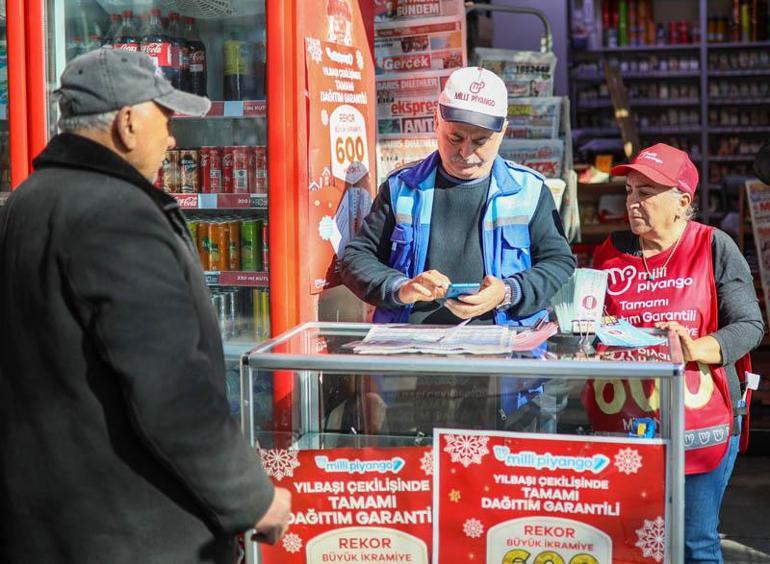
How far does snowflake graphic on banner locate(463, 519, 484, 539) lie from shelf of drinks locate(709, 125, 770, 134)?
1022 centimetres

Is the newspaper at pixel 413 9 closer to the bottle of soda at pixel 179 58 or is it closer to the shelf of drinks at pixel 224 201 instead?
the bottle of soda at pixel 179 58

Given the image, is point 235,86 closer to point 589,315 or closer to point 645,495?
point 589,315

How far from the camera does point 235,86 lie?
394 centimetres

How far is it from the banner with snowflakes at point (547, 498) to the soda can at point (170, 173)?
1928 mm

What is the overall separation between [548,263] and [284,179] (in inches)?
37.1

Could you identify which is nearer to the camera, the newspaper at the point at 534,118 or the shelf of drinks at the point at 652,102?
the newspaper at the point at 534,118

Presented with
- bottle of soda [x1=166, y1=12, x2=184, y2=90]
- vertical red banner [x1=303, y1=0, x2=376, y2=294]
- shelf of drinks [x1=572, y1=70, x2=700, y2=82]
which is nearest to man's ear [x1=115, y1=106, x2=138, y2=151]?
vertical red banner [x1=303, y1=0, x2=376, y2=294]

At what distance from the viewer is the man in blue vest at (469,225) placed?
3.10 meters

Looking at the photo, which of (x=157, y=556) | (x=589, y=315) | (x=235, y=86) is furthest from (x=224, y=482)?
(x=235, y=86)

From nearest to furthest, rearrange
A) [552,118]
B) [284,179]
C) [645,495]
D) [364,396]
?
1. [645,495]
2. [364,396]
3. [284,179]
4. [552,118]

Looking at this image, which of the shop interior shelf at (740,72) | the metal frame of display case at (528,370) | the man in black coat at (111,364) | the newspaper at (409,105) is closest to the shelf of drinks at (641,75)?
the shop interior shelf at (740,72)

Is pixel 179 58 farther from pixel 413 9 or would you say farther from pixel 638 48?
pixel 638 48

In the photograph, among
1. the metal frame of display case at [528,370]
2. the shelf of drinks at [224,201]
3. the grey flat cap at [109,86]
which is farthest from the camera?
the shelf of drinks at [224,201]

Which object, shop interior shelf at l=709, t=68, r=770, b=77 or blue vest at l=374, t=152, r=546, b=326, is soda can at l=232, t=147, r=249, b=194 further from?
shop interior shelf at l=709, t=68, r=770, b=77
